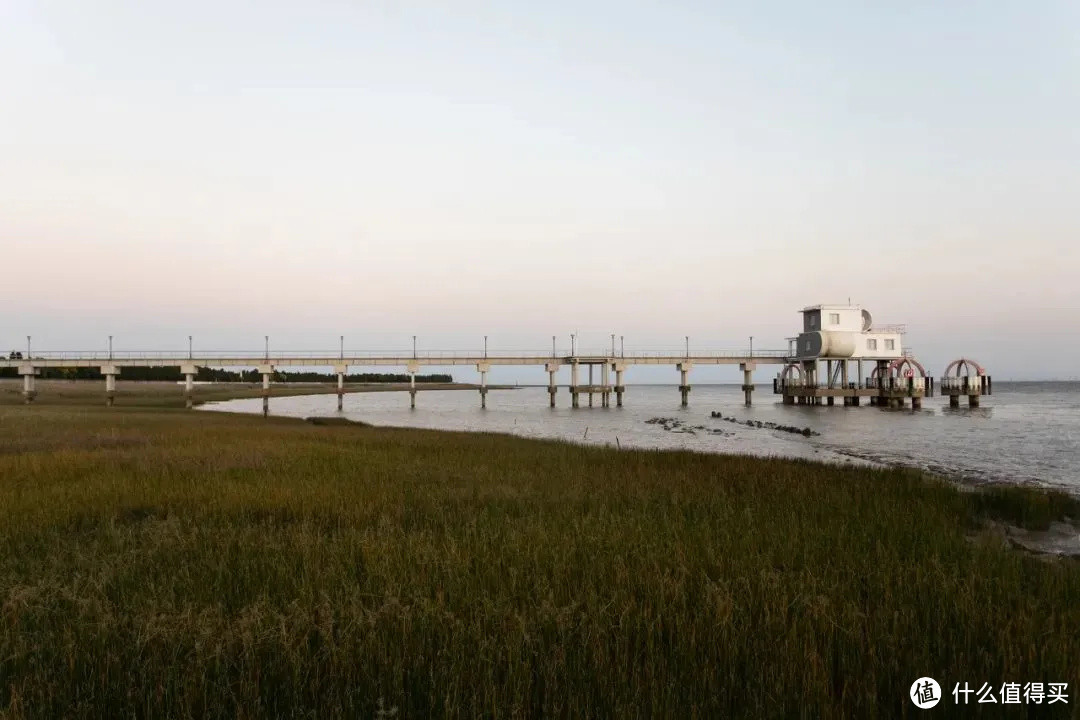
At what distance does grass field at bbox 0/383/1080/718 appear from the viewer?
13.2 ft

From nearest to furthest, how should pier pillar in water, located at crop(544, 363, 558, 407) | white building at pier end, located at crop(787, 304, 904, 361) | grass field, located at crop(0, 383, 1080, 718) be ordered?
1. grass field, located at crop(0, 383, 1080, 718)
2. white building at pier end, located at crop(787, 304, 904, 361)
3. pier pillar in water, located at crop(544, 363, 558, 407)

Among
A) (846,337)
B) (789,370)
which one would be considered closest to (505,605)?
(846,337)

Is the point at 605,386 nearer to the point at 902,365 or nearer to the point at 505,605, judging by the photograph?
the point at 902,365

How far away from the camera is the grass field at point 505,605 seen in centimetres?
401

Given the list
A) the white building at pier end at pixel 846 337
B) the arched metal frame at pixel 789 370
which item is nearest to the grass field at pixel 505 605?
the white building at pier end at pixel 846 337

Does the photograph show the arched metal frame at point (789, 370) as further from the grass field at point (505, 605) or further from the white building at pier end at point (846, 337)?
the grass field at point (505, 605)

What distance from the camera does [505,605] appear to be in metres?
5.48

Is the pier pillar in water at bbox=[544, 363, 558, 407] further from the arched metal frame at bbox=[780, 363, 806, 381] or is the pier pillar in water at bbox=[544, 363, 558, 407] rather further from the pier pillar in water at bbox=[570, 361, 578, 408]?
the arched metal frame at bbox=[780, 363, 806, 381]

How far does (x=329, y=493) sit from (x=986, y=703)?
9.99m

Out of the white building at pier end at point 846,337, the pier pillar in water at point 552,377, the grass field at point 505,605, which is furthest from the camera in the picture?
the pier pillar in water at point 552,377

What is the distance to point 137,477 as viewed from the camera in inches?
512

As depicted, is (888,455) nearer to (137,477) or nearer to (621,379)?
(137,477)

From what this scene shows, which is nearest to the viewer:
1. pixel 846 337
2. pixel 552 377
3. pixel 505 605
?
pixel 505 605

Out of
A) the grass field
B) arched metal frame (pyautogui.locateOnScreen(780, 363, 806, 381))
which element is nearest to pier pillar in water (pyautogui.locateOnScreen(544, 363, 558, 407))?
arched metal frame (pyautogui.locateOnScreen(780, 363, 806, 381))
